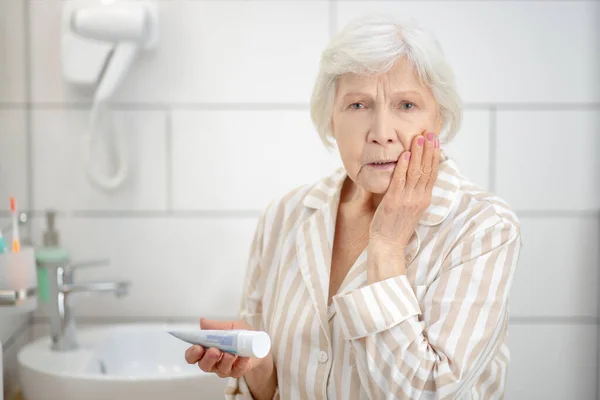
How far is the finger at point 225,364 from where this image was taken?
0.83 meters

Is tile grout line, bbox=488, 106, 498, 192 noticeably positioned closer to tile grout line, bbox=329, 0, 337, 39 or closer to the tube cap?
tile grout line, bbox=329, 0, 337, 39

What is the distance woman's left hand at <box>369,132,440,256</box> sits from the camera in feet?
2.84

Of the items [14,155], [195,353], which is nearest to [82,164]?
[14,155]

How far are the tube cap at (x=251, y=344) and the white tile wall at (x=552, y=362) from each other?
0.70 m

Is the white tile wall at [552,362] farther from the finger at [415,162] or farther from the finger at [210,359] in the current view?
the finger at [210,359]

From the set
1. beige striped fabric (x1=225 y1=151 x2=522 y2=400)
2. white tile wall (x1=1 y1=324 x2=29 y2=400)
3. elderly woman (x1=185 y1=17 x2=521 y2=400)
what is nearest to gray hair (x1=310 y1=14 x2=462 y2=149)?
elderly woman (x1=185 y1=17 x2=521 y2=400)

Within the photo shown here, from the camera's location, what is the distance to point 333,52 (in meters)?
0.90

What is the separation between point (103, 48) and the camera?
125 centimetres

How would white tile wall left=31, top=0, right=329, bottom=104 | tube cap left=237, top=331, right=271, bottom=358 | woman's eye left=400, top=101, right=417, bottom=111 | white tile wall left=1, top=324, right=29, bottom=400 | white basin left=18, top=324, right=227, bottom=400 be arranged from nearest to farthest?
tube cap left=237, top=331, right=271, bottom=358
woman's eye left=400, top=101, right=417, bottom=111
white basin left=18, top=324, right=227, bottom=400
white tile wall left=1, top=324, right=29, bottom=400
white tile wall left=31, top=0, right=329, bottom=104

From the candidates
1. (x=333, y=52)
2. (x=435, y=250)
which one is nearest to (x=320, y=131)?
(x=333, y=52)

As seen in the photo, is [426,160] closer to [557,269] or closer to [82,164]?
[557,269]

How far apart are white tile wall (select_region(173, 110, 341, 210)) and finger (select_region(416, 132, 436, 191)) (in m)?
0.43

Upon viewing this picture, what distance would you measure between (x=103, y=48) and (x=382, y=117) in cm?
61

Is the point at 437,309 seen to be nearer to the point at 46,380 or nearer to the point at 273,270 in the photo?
the point at 273,270
